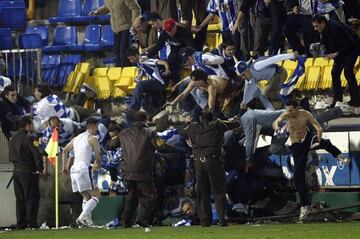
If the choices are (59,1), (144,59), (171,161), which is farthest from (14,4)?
(171,161)

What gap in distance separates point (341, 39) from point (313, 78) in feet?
3.54

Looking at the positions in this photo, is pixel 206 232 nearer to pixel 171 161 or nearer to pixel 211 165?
pixel 211 165

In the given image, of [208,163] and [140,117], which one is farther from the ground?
[140,117]

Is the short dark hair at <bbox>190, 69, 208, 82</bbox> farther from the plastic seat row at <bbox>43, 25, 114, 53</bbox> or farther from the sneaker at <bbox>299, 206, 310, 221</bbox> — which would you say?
the plastic seat row at <bbox>43, 25, 114, 53</bbox>

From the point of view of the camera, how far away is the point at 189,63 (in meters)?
27.8

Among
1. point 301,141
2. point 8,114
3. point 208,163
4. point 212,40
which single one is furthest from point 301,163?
point 8,114

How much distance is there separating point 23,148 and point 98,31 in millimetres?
5262

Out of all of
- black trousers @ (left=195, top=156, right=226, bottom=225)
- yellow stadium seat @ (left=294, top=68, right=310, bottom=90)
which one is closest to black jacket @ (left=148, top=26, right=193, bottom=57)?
yellow stadium seat @ (left=294, top=68, right=310, bottom=90)

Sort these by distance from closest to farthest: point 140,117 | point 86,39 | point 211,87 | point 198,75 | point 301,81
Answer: point 140,117
point 198,75
point 211,87
point 301,81
point 86,39

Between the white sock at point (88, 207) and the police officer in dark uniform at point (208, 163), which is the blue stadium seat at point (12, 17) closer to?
the white sock at point (88, 207)

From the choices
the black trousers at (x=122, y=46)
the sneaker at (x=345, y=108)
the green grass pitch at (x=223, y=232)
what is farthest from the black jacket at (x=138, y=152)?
the black trousers at (x=122, y=46)

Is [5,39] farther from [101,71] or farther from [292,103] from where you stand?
[292,103]

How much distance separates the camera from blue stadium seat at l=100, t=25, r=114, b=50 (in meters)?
31.5

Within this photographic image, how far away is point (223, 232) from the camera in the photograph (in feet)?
75.6
